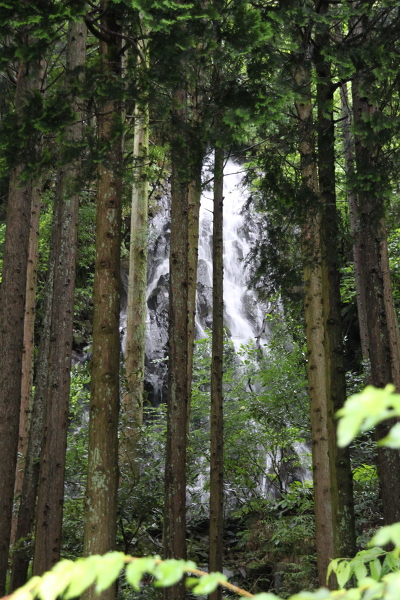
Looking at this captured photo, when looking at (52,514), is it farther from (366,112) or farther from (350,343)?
(350,343)

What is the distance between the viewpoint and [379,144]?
629 centimetres

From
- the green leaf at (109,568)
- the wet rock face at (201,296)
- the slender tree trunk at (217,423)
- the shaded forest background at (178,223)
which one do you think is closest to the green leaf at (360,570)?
the green leaf at (109,568)

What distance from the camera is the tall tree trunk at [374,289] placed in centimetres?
548

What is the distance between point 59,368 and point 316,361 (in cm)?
343

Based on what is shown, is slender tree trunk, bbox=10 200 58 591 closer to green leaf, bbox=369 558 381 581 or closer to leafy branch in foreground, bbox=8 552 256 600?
green leaf, bbox=369 558 381 581

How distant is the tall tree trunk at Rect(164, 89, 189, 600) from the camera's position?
224 inches

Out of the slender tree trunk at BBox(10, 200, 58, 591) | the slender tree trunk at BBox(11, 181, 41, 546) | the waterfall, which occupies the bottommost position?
the slender tree trunk at BBox(10, 200, 58, 591)

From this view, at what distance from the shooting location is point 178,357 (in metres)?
6.20

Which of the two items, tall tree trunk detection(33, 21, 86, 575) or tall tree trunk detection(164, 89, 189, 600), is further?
tall tree trunk detection(33, 21, 86, 575)

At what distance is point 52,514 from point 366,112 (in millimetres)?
5793

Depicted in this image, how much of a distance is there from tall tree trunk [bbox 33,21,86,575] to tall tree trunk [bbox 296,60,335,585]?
2.92 metres

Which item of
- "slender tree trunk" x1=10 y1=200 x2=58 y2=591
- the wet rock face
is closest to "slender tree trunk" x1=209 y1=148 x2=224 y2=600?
"slender tree trunk" x1=10 y1=200 x2=58 y2=591

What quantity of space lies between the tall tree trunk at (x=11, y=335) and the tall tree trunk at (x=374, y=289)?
364 centimetres

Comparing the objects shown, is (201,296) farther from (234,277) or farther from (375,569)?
(375,569)
